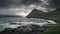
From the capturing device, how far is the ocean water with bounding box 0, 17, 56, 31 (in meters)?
5.35

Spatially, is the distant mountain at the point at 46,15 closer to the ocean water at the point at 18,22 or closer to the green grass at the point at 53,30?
the ocean water at the point at 18,22

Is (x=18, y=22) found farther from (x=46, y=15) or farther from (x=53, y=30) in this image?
(x=53, y=30)

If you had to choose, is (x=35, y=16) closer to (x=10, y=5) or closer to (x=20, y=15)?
(x=20, y=15)

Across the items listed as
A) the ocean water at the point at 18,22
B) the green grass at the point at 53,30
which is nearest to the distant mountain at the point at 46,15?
the ocean water at the point at 18,22

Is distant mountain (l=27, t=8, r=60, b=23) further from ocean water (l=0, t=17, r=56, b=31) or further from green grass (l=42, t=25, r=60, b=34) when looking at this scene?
green grass (l=42, t=25, r=60, b=34)

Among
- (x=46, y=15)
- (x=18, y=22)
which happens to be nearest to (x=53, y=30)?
(x=46, y=15)

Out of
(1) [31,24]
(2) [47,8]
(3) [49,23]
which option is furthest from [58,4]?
(1) [31,24]

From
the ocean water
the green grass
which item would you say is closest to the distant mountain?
the ocean water

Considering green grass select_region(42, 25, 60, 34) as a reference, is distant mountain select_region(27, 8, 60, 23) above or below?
above

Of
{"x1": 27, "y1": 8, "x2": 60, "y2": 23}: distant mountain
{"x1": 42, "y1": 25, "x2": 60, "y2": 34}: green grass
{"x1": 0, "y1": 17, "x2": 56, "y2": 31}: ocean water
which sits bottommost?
{"x1": 42, "y1": 25, "x2": 60, "y2": 34}: green grass

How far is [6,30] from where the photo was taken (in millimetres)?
5258

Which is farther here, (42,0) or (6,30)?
(42,0)

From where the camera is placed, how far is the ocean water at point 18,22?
17.6 ft

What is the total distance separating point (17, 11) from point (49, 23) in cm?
129
